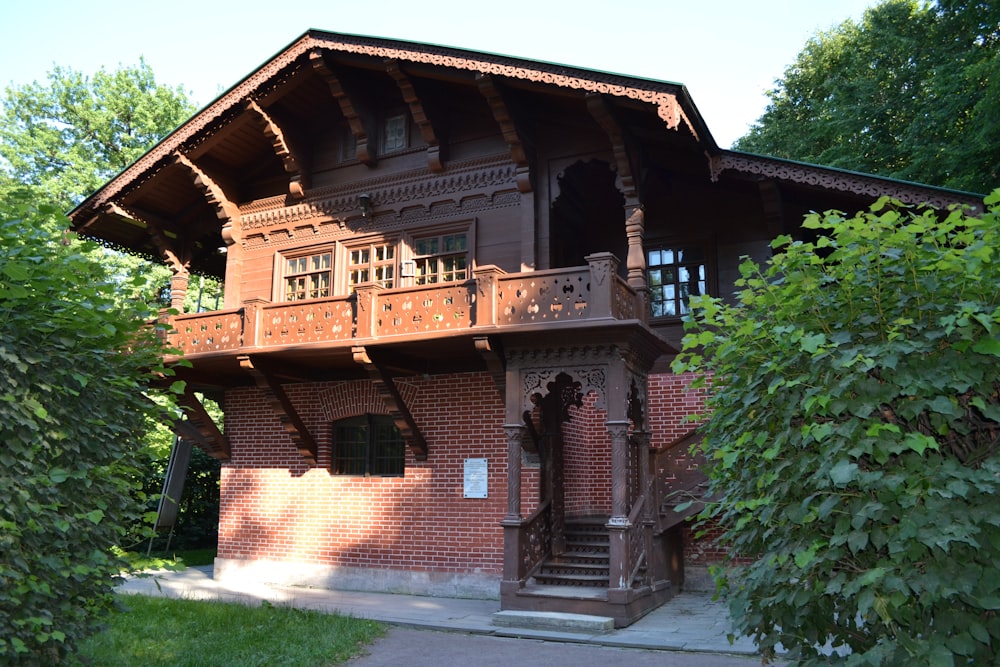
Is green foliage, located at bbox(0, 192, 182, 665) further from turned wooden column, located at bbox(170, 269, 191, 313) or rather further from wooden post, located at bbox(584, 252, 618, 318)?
turned wooden column, located at bbox(170, 269, 191, 313)

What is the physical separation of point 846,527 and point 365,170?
41.0 feet

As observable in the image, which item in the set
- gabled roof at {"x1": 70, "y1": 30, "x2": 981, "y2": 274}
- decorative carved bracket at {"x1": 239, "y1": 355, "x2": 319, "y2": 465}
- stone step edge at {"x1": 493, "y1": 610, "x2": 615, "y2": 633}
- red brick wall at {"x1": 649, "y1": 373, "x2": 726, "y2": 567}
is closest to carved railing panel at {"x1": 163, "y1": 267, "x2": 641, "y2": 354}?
decorative carved bracket at {"x1": 239, "y1": 355, "x2": 319, "y2": 465}

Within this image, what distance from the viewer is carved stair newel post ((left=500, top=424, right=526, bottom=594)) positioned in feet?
36.1

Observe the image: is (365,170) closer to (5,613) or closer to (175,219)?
(175,219)

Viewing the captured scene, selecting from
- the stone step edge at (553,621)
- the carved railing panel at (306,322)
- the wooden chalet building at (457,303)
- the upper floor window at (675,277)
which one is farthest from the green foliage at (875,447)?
the upper floor window at (675,277)

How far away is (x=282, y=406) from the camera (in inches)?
548

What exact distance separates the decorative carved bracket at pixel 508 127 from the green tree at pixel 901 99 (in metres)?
9.28

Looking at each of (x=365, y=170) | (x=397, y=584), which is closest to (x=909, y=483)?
(x=397, y=584)

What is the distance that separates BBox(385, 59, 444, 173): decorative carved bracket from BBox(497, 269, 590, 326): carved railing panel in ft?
11.1

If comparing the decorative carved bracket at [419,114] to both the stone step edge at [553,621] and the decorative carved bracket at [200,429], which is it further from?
the stone step edge at [553,621]

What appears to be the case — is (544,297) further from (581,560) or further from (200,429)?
(200,429)

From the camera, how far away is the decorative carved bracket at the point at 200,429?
14891 mm

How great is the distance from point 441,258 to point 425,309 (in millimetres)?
2153

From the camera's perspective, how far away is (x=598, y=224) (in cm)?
1468
